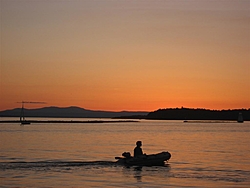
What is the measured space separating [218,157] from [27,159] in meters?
14.7

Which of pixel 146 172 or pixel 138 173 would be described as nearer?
pixel 138 173

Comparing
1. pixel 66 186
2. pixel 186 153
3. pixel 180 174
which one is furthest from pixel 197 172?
pixel 186 153

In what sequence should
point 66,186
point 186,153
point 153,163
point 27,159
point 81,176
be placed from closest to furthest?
1. point 66,186
2. point 81,176
3. point 153,163
4. point 27,159
5. point 186,153

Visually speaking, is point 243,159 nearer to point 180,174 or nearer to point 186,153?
point 186,153

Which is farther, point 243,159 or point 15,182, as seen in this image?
point 243,159

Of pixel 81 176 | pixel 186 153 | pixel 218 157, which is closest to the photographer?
pixel 81 176

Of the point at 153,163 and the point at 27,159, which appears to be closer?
the point at 153,163

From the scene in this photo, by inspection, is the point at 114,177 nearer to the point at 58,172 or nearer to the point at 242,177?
the point at 58,172

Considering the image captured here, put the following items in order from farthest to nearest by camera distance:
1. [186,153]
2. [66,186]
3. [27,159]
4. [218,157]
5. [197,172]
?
[186,153] → [218,157] → [27,159] → [197,172] → [66,186]

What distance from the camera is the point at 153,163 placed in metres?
32.7

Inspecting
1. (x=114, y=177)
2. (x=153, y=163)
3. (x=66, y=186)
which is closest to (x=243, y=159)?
(x=153, y=163)

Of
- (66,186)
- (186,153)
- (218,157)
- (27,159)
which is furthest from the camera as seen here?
(186,153)

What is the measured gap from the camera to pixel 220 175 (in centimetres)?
→ 2819

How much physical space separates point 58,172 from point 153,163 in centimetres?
714
